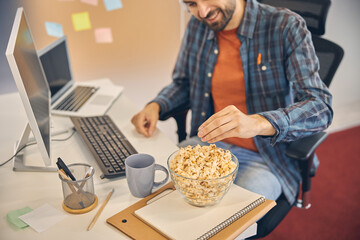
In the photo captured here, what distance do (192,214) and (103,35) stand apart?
155 cm

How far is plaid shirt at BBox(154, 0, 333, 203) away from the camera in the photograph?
4.09 feet

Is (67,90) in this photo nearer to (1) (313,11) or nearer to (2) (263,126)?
(2) (263,126)

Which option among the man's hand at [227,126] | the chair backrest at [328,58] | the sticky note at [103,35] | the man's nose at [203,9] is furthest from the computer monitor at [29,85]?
the chair backrest at [328,58]

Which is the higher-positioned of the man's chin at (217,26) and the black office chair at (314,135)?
the man's chin at (217,26)

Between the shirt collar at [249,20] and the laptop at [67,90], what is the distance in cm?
68

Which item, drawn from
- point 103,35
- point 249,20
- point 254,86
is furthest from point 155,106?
point 103,35

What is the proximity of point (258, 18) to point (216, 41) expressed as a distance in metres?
0.21

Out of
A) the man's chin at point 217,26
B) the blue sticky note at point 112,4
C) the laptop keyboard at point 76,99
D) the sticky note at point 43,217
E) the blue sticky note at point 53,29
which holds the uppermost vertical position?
the blue sticky note at point 112,4

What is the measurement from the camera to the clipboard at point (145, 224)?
2.79 feet

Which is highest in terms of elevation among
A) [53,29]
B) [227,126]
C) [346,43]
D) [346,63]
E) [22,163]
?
[53,29]

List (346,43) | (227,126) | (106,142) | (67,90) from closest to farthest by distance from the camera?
(227,126) → (106,142) → (67,90) → (346,43)

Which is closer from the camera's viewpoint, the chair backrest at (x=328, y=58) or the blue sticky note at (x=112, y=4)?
the chair backrest at (x=328, y=58)

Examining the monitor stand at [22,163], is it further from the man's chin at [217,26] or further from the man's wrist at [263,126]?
the man's chin at [217,26]

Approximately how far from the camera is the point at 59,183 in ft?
3.55
